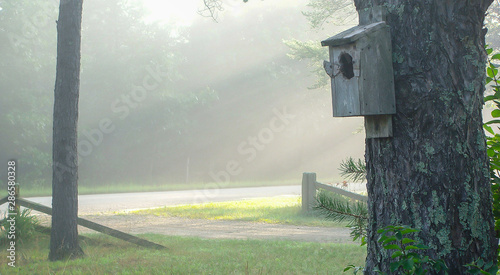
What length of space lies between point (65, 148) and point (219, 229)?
4708mm

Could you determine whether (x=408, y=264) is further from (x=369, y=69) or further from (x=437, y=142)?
(x=369, y=69)

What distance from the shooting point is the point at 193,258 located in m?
6.88

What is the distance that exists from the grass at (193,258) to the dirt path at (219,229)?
1251 millimetres

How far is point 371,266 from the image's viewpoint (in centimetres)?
313

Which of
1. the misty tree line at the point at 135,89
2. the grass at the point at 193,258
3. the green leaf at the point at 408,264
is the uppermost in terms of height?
the misty tree line at the point at 135,89

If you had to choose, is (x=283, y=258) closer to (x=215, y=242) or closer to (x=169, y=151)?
(x=215, y=242)

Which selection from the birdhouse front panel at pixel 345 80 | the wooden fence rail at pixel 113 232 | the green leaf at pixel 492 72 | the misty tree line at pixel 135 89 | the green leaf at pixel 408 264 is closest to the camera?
the green leaf at pixel 408 264

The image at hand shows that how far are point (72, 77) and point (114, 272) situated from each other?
9.87ft

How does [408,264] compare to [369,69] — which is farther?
[369,69]

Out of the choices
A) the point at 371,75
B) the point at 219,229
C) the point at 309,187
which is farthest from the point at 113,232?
the point at 309,187

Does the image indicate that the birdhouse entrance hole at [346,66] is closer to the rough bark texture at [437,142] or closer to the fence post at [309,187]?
the rough bark texture at [437,142]

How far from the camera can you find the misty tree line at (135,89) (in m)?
25.2

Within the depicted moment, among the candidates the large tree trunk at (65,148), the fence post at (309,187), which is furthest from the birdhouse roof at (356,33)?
the fence post at (309,187)

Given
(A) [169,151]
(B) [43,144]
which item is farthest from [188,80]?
(B) [43,144]
